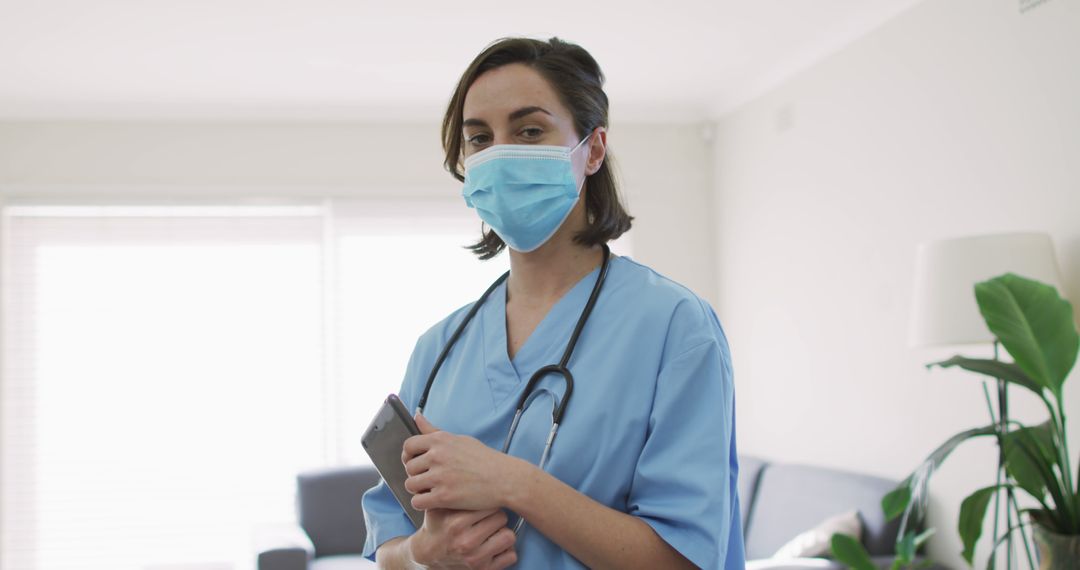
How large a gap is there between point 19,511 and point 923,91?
4.41 m

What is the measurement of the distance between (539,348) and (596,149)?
25cm

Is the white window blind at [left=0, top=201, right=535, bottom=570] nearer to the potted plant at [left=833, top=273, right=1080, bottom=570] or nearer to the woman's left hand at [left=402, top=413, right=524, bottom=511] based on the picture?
the potted plant at [left=833, top=273, right=1080, bottom=570]

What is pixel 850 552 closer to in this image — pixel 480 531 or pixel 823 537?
pixel 823 537

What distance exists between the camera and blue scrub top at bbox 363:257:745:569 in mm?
961

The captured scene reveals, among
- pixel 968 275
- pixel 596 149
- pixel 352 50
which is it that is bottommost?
pixel 968 275

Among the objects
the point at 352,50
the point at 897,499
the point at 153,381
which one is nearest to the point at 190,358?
the point at 153,381

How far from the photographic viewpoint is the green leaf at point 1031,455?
2195mm

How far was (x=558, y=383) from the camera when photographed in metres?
1.06

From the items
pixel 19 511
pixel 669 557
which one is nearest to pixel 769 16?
pixel 669 557

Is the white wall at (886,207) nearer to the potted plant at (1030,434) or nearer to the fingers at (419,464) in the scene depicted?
A: the potted plant at (1030,434)

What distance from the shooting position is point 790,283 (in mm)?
4355

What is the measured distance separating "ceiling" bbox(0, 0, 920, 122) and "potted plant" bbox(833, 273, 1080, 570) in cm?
167

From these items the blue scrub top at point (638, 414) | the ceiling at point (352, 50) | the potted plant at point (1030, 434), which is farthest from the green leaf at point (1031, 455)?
the ceiling at point (352, 50)

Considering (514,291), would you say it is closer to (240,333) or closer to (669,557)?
(669,557)
